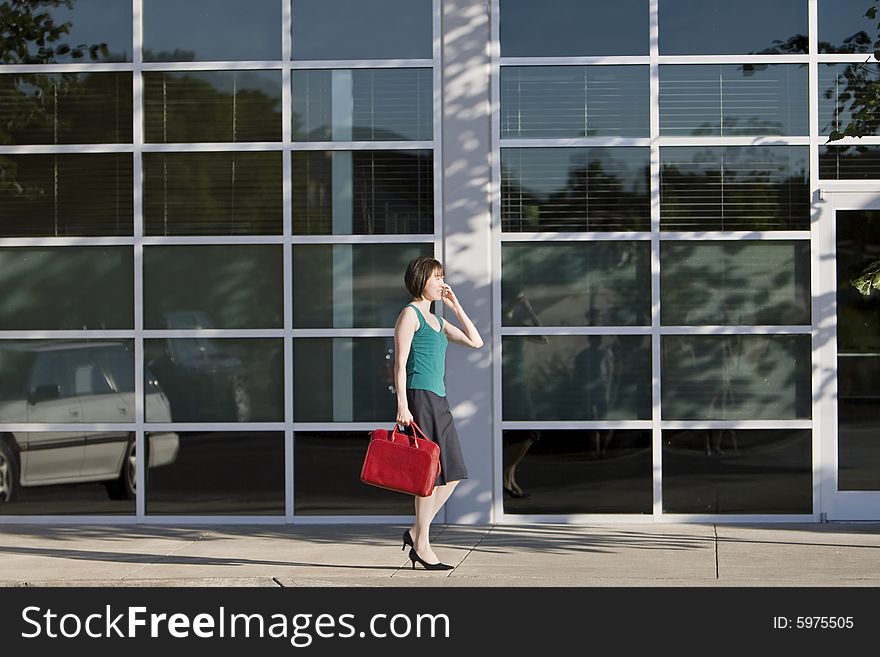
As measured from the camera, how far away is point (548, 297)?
10.6 m

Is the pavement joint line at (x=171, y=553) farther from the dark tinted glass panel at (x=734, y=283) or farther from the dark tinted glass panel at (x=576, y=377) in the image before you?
the dark tinted glass panel at (x=734, y=283)

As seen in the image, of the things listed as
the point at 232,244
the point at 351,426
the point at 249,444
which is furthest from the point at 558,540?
the point at 232,244

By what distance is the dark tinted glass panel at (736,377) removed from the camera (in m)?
10.5

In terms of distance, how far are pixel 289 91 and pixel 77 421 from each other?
9.59 ft

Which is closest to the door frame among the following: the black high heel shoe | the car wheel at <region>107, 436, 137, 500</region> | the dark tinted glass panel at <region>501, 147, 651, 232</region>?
the dark tinted glass panel at <region>501, 147, 651, 232</region>

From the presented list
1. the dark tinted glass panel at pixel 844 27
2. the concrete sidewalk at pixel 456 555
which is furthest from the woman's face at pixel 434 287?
the dark tinted glass panel at pixel 844 27

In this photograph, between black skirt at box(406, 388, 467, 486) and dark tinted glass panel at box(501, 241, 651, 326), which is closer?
black skirt at box(406, 388, 467, 486)

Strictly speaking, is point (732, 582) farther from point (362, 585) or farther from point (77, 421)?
point (77, 421)

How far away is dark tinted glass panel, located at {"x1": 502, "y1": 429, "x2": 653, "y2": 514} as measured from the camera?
Result: 34.6ft

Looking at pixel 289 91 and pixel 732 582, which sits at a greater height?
pixel 289 91

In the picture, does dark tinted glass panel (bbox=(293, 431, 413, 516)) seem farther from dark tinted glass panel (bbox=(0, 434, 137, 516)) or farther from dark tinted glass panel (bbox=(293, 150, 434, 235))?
dark tinted glass panel (bbox=(293, 150, 434, 235))

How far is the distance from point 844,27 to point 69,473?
21.5ft

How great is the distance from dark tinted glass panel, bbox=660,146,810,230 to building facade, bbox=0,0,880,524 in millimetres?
22

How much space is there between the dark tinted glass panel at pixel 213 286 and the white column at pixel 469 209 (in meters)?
1.34
